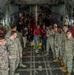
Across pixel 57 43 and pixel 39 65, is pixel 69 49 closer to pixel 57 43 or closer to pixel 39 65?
pixel 57 43

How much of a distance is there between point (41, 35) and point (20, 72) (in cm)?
352

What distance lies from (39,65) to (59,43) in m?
1.44

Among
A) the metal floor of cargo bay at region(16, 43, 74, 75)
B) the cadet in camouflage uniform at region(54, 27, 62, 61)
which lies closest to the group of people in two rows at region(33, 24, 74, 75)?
the cadet in camouflage uniform at region(54, 27, 62, 61)

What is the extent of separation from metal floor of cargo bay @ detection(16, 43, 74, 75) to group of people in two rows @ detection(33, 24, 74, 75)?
0.34m

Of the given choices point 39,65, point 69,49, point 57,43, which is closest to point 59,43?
point 57,43

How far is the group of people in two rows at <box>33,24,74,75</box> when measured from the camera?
7859 mm

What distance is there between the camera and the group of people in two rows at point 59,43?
25.8 feet

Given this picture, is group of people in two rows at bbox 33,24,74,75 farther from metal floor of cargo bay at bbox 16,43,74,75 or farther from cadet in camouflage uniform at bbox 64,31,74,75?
metal floor of cargo bay at bbox 16,43,74,75

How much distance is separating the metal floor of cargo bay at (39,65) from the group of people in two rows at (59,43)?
34 cm

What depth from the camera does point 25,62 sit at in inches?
387

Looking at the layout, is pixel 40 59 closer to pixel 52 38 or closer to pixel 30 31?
pixel 52 38

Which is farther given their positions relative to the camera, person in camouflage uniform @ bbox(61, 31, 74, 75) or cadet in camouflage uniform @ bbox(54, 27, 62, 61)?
cadet in camouflage uniform @ bbox(54, 27, 62, 61)

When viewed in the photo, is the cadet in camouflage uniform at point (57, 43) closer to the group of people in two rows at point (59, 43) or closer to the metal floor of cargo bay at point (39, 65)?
the group of people in two rows at point (59, 43)

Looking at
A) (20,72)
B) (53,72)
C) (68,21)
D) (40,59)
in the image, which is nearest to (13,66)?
(20,72)
